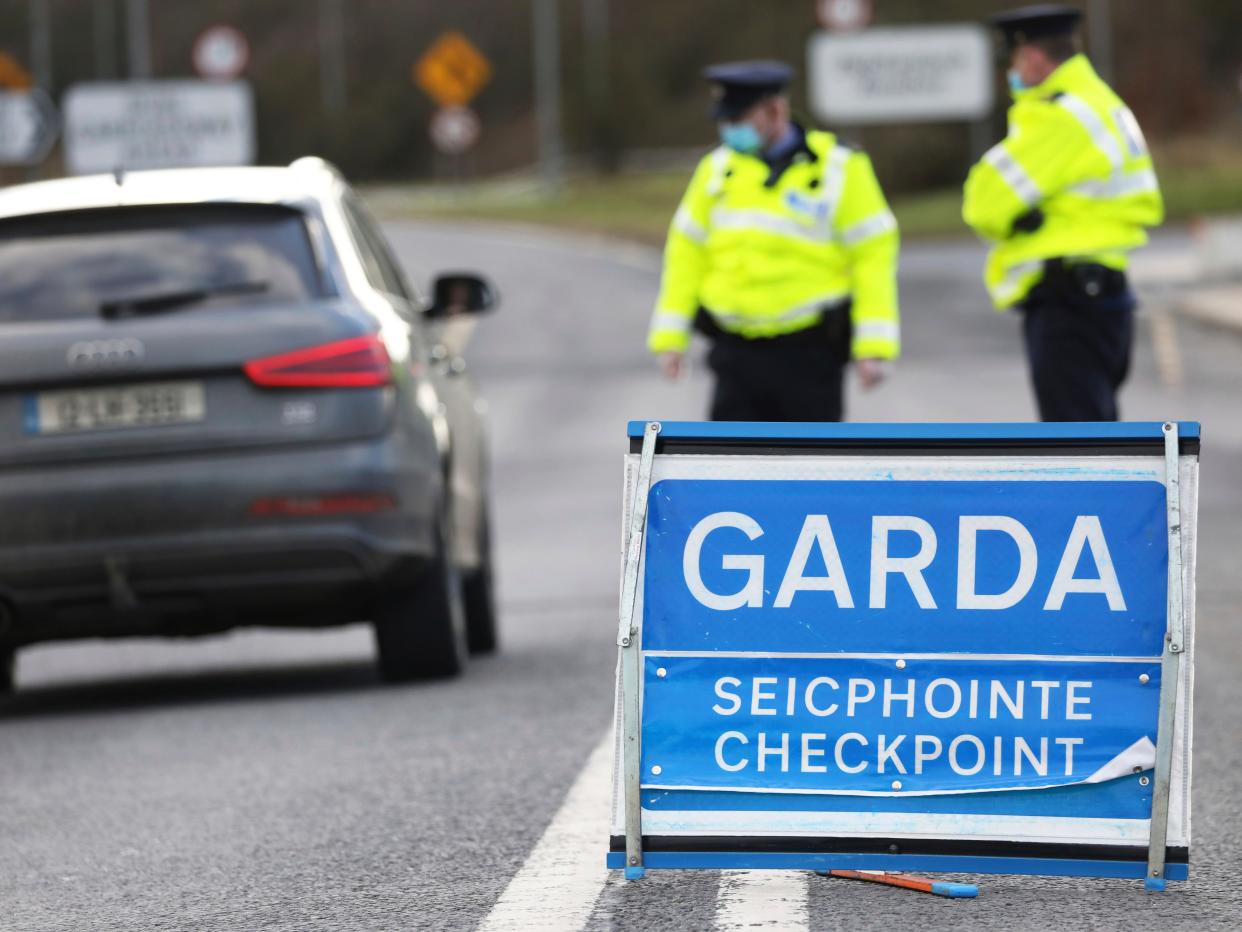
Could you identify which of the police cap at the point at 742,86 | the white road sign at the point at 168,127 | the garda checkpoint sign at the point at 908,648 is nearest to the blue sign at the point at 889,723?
the garda checkpoint sign at the point at 908,648

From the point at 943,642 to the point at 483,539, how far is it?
487cm

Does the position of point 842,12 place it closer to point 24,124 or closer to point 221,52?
point 221,52

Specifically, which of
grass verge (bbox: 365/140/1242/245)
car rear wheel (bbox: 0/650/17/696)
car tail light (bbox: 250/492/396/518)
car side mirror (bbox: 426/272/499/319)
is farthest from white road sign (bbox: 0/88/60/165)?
car tail light (bbox: 250/492/396/518)

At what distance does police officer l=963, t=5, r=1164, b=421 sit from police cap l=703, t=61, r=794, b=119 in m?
0.70

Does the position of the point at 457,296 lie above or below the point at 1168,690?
below

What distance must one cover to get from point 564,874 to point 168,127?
23111mm


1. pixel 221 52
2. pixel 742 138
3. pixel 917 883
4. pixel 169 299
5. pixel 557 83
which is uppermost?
pixel 742 138

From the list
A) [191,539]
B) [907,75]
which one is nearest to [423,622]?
[191,539]

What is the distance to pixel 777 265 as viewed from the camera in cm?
852

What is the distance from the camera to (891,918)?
16.1ft

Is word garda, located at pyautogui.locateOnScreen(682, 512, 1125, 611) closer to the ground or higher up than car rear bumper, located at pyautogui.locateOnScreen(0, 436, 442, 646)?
higher up

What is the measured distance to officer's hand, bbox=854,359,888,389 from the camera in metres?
8.47

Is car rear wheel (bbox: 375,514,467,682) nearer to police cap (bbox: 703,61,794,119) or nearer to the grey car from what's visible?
the grey car

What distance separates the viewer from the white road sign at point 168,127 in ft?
89.9
